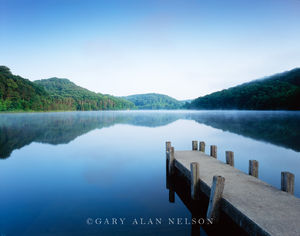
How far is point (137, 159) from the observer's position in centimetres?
1605

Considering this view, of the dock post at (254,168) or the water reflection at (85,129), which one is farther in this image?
the water reflection at (85,129)

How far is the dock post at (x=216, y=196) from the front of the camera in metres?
5.16

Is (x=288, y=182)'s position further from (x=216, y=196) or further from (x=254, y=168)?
(x=216, y=196)

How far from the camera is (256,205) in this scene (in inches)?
196

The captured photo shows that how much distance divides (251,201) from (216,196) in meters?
0.94

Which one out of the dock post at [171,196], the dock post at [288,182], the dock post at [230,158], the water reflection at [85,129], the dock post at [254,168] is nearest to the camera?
the dock post at [288,182]

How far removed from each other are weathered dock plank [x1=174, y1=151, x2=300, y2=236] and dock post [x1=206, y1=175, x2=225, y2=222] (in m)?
0.16

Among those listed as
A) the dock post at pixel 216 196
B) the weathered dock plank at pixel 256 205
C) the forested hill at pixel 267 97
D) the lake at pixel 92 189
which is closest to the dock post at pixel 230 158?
the weathered dock plank at pixel 256 205

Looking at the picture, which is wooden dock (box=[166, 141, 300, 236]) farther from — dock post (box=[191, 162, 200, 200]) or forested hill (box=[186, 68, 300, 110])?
forested hill (box=[186, 68, 300, 110])

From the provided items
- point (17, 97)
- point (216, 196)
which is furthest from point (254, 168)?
point (17, 97)

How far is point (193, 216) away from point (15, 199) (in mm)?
7810

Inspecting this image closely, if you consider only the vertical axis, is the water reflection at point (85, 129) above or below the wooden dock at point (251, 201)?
below

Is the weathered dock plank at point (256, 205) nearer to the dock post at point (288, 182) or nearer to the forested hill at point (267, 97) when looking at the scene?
the dock post at point (288, 182)

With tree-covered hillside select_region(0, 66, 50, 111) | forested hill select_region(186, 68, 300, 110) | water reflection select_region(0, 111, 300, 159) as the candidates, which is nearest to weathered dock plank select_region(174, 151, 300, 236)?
water reflection select_region(0, 111, 300, 159)
